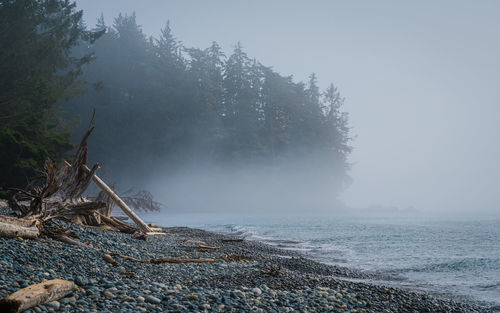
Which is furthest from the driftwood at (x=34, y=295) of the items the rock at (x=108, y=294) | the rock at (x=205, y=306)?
the rock at (x=205, y=306)

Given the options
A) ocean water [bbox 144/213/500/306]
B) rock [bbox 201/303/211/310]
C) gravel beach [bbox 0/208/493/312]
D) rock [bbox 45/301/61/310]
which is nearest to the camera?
rock [bbox 45/301/61/310]

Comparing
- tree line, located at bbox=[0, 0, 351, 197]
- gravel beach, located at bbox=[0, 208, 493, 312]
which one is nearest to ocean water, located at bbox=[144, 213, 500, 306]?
gravel beach, located at bbox=[0, 208, 493, 312]

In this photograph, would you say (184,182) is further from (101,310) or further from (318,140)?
(101,310)

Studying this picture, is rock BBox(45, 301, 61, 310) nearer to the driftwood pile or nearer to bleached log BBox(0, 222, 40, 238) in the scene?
the driftwood pile

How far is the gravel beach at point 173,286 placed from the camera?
4.02 meters

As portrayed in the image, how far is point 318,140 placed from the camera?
62.2m

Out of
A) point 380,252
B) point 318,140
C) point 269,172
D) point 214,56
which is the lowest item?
point 380,252

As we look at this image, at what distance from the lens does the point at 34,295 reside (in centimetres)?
332

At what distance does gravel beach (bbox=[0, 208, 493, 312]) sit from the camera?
4.02 meters

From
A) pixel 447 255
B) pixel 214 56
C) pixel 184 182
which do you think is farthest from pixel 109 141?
pixel 447 255


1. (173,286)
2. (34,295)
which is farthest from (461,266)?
(34,295)

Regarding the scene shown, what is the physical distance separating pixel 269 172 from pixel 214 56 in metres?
20.8

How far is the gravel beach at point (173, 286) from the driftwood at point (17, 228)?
21cm

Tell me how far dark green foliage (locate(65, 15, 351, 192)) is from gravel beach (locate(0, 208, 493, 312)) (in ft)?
142
